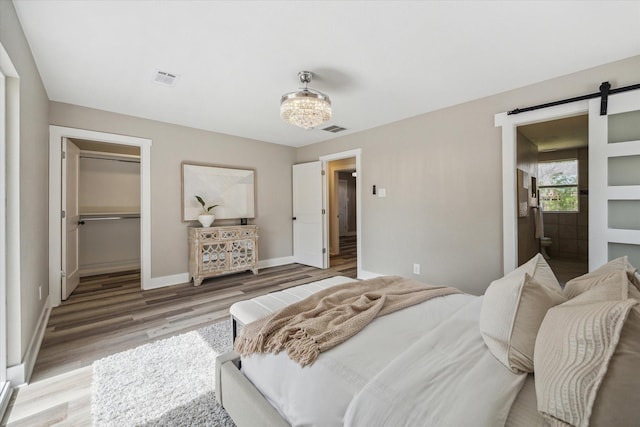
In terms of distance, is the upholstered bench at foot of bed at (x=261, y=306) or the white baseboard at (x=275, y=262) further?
the white baseboard at (x=275, y=262)

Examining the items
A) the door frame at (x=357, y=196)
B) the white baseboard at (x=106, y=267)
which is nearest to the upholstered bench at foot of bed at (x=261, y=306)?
the door frame at (x=357, y=196)

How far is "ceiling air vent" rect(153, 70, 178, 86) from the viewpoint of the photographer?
100 inches

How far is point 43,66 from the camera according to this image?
94.5 inches

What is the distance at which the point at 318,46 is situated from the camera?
2.12m

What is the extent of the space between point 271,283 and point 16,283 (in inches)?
105

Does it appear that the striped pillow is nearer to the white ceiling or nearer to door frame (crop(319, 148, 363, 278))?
the white ceiling

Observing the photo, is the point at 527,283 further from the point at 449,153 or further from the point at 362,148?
the point at 362,148

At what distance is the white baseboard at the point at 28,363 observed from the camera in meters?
1.75

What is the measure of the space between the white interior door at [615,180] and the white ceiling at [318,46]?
18.5 inches

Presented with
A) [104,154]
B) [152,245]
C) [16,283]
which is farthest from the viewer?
[104,154]

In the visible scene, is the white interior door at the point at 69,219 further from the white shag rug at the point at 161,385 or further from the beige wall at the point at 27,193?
the white shag rug at the point at 161,385

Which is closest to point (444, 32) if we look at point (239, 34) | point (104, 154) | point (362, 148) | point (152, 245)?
point (239, 34)

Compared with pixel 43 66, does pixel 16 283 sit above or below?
below

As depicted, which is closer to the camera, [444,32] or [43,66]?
[444,32]
